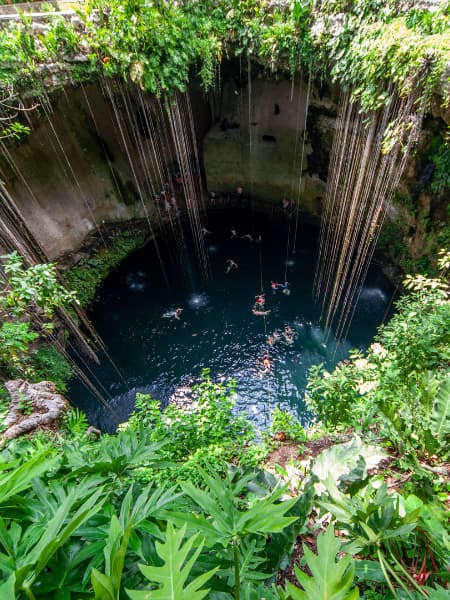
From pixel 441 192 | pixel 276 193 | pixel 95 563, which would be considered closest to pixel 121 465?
pixel 95 563

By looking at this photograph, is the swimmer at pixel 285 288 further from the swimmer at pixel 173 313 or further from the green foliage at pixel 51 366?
the green foliage at pixel 51 366

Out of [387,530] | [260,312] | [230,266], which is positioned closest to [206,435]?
[387,530]

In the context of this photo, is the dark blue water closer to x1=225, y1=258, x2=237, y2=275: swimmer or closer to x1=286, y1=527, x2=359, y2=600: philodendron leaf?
x1=225, y1=258, x2=237, y2=275: swimmer

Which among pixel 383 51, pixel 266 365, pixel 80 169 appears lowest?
pixel 266 365

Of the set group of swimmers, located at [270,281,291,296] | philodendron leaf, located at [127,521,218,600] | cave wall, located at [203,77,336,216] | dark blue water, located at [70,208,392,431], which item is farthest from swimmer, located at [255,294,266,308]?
philodendron leaf, located at [127,521,218,600]

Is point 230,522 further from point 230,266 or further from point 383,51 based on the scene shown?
point 230,266

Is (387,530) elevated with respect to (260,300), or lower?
elevated

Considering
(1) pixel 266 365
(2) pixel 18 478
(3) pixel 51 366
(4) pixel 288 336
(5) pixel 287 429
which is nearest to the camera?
(2) pixel 18 478

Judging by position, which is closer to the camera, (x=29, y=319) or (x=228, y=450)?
(x=228, y=450)
